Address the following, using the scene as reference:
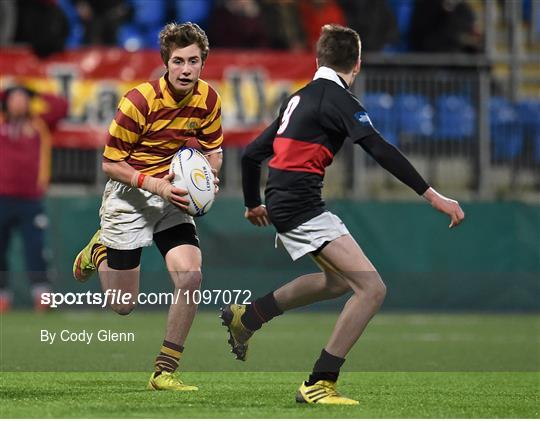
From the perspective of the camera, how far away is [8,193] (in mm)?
15703

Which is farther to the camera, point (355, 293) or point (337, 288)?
point (337, 288)

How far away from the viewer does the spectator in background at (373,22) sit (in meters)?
17.3

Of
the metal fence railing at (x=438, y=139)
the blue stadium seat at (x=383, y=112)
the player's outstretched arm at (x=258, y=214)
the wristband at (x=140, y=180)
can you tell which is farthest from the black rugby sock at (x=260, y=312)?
the blue stadium seat at (x=383, y=112)

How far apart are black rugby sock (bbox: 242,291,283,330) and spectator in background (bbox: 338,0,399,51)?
31.1 ft

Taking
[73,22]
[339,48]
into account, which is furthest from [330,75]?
[73,22]

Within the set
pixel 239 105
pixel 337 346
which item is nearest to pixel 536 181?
pixel 239 105

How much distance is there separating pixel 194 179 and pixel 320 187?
0.83 metres

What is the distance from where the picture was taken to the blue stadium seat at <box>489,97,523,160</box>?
17188 mm

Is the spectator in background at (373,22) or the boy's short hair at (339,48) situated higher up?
the boy's short hair at (339,48)

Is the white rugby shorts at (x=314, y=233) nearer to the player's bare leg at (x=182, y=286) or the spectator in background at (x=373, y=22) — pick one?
the player's bare leg at (x=182, y=286)

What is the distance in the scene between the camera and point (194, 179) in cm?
811

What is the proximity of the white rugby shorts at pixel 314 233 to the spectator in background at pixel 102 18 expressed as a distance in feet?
33.5

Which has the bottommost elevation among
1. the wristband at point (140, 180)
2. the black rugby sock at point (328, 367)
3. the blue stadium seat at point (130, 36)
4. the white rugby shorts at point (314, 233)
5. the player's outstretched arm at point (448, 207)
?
the blue stadium seat at point (130, 36)

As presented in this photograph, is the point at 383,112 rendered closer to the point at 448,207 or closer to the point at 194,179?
the point at 194,179
